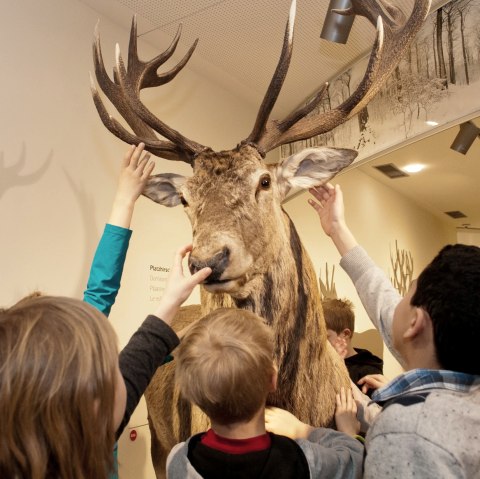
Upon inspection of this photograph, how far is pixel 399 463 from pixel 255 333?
0.46 meters

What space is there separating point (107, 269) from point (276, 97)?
94cm

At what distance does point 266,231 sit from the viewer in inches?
68.1

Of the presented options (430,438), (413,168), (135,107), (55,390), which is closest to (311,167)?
(135,107)

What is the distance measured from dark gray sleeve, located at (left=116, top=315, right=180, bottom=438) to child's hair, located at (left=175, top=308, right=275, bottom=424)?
8 centimetres

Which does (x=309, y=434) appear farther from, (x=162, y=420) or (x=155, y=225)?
(x=155, y=225)

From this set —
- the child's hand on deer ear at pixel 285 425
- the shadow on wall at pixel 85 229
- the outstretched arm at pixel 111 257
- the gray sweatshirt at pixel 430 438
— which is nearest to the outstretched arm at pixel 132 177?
the outstretched arm at pixel 111 257

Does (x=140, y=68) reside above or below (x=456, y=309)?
above

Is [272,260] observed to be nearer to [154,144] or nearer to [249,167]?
[249,167]

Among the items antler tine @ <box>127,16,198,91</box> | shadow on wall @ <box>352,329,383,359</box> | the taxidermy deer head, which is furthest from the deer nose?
shadow on wall @ <box>352,329,383,359</box>

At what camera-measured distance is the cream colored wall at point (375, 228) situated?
3.85 m

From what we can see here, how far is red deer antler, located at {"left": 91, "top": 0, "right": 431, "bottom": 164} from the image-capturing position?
190cm

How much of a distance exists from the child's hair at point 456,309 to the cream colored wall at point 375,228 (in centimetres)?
282

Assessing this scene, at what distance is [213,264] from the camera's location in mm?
1443

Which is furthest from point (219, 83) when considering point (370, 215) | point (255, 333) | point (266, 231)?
point (255, 333)
